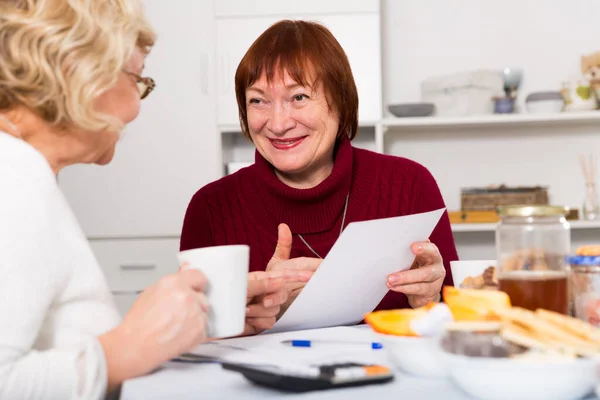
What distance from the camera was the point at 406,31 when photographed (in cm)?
328

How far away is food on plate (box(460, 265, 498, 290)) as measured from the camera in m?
1.05

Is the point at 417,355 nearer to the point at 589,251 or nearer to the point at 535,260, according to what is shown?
the point at 535,260

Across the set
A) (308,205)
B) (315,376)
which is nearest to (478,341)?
(315,376)

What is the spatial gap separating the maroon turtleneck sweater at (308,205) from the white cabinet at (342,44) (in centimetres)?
118

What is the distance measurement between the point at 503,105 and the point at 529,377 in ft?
8.41

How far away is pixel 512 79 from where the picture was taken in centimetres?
310

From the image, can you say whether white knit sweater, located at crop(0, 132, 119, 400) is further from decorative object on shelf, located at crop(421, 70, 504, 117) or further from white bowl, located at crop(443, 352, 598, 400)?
decorative object on shelf, located at crop(421, 70, 504, 117)

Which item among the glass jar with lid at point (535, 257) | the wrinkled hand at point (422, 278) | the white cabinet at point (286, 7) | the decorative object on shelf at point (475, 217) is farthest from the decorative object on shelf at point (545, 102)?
the glass jar with lid at point (535, 257)

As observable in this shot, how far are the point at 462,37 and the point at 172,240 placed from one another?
163 centimetres

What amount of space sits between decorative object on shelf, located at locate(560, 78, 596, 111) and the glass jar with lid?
2370 millimetres

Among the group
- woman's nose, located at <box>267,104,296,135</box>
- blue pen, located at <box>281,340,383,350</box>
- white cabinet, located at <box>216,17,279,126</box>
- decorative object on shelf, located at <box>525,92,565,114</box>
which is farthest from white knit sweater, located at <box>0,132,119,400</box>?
decorative object on shelf, located at <box>525,92,565,114</box>

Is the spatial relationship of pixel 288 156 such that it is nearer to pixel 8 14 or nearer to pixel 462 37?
pixel 8 14

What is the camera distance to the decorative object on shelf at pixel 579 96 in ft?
9.88

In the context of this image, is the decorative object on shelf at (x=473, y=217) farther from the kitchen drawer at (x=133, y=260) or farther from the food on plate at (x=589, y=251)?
the food on plate at (x=589, y=251)
